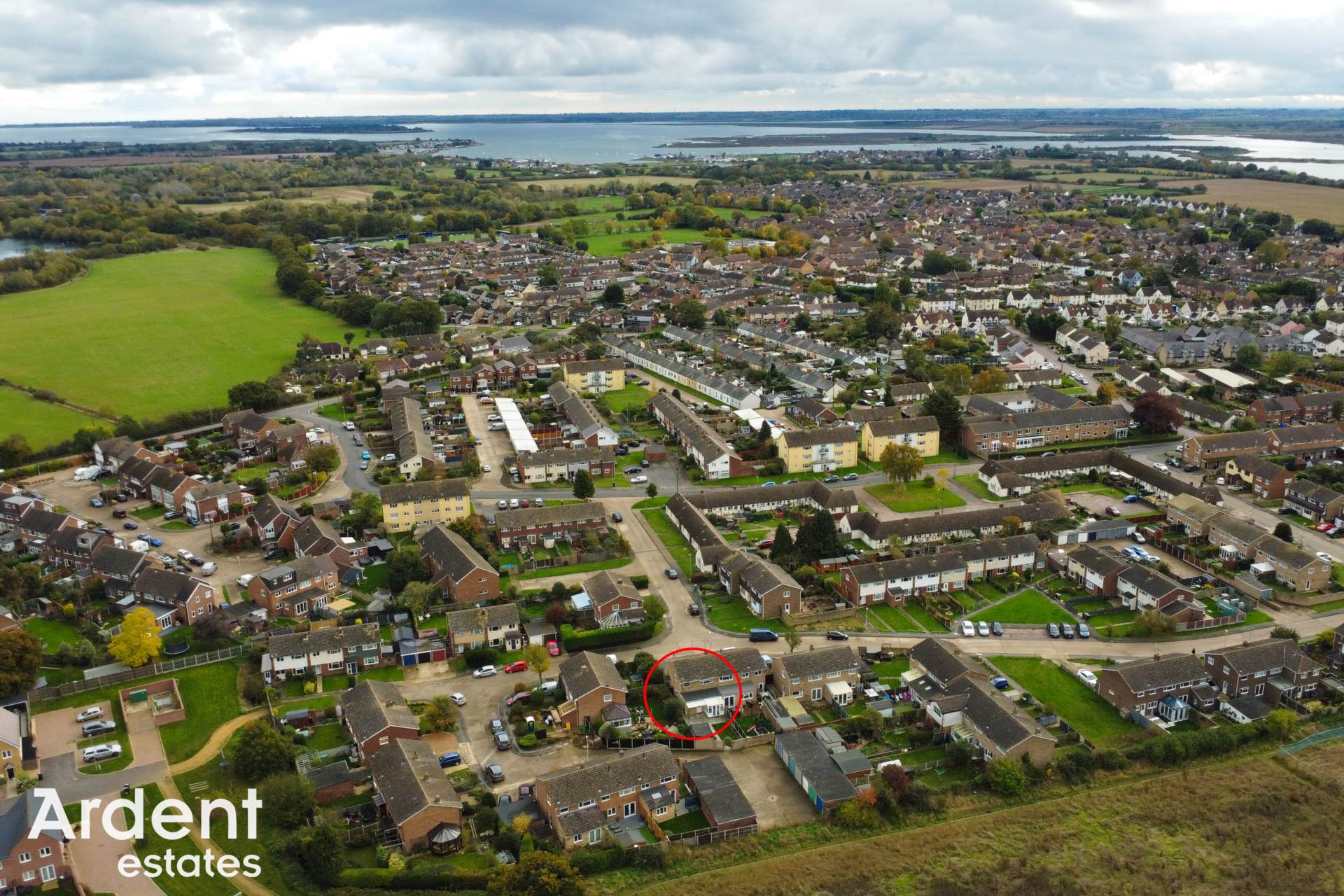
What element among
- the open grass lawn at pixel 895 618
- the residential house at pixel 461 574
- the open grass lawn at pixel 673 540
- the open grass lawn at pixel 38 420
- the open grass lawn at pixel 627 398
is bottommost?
the open grass lawn at pixel 895 618

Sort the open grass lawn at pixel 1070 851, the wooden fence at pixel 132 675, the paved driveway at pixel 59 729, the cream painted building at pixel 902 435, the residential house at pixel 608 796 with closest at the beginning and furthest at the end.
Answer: the open grass lawn at pixel 1070 851
the residential house at pixel 608 796
the paved driveway at pixel 59 729
the wooden fence at pixel 132 675
the cream painted building at pixel 902 435

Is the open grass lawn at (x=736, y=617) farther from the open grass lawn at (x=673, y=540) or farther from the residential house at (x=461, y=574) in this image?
the residential house at (x=461, y=574)

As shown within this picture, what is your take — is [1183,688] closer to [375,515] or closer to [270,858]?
[270,858]

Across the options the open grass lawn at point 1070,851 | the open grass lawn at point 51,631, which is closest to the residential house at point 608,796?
the open grass lawn at point 1070,851

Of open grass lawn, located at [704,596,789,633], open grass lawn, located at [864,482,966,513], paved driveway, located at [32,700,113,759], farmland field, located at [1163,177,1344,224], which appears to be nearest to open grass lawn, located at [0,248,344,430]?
paved driveway, located at [32,700,113,759]

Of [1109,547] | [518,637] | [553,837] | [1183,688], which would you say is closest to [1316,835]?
[1183,688]

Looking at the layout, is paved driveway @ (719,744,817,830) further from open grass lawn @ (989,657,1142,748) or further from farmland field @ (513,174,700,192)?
farmland field @ (513,174,700,192)
